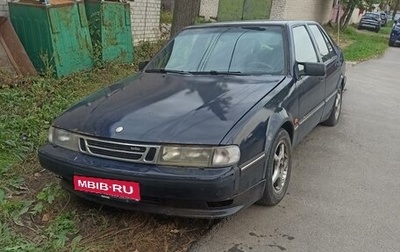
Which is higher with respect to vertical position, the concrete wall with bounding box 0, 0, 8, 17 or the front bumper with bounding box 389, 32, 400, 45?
the concrete wall with bounding box 0, 0, 8, 17

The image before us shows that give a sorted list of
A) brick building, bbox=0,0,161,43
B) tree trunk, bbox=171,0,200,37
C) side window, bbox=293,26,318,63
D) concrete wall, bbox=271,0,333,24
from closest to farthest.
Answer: side window, bbox=293,26,318,63, tree trunk, bbox=171,0,200,37, brick building, bbox=0,0,161,43, concrete wall, bbox=271,0,333,24

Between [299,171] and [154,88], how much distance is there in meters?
1.71

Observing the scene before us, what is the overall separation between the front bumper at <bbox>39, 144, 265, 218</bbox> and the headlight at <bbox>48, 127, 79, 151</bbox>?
45mm

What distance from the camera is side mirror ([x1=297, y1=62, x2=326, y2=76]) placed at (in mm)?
3742

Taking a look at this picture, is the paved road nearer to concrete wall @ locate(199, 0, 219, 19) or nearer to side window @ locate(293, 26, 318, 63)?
side window @ locate(293, 26, 318, 63)

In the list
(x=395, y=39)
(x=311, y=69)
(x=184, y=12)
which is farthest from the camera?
(x=395, y=39)

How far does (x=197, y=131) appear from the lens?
8.94 ft

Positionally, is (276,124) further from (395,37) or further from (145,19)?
(395,37)

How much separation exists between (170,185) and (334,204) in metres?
1.61

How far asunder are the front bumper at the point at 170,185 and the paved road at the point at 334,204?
0.29 meters

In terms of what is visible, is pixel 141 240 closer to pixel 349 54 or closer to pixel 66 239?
pixel 66 239

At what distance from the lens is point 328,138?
523 centimetres

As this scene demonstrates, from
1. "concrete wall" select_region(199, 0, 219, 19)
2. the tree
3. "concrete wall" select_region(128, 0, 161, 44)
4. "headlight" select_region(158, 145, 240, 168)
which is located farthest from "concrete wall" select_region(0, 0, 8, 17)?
the tree

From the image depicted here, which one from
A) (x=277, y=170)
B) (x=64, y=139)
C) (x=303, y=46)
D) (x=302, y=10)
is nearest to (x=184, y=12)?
(x=303, y=46)
